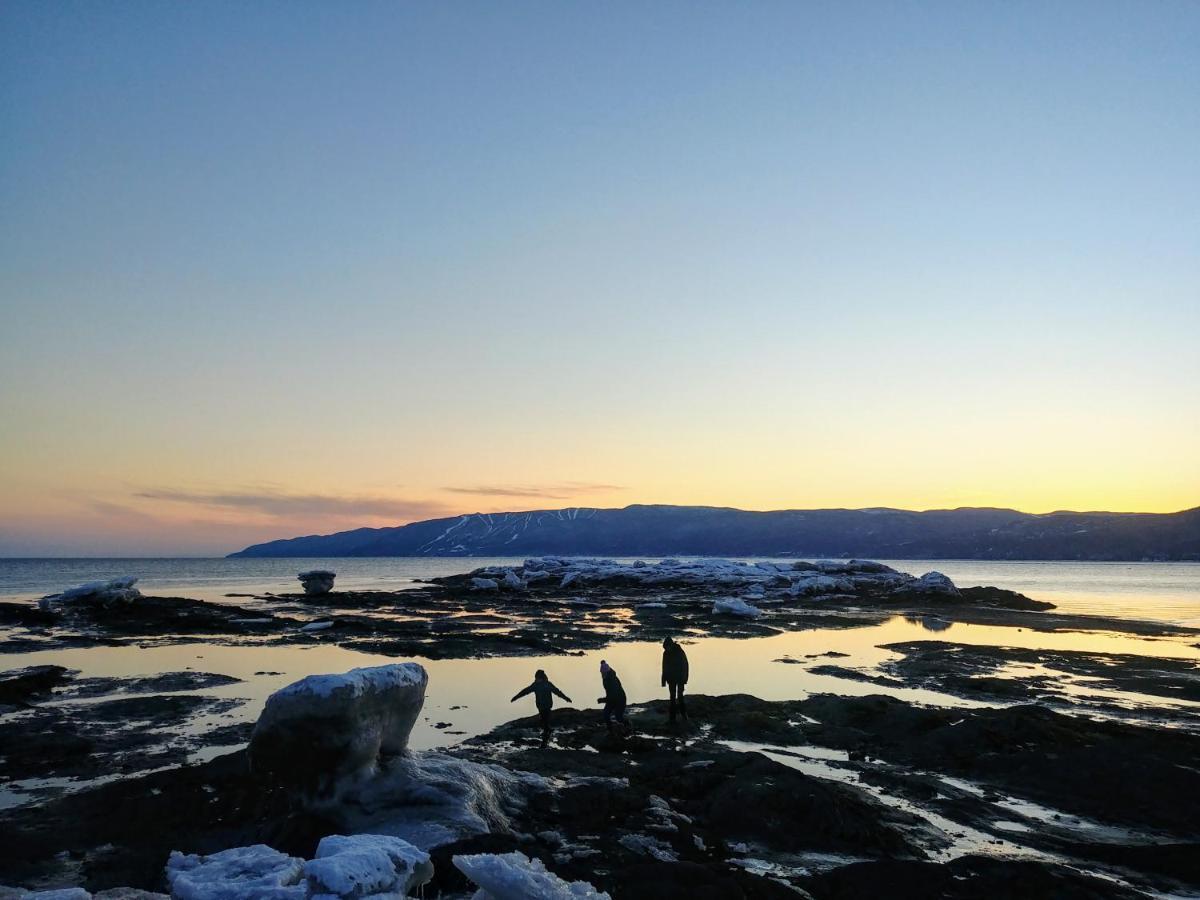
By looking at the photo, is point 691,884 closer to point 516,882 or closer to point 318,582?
point 516,882

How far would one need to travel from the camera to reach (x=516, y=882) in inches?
245

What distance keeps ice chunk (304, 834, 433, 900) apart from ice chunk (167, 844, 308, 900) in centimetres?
22

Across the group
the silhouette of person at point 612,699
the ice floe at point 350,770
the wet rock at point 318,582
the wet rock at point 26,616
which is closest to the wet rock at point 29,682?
the ice floe at point 350,770

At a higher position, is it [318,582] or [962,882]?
[962,882]

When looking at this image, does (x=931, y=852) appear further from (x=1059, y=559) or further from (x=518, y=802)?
(x=1059, y=559)

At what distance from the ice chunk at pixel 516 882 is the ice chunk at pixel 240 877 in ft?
4.86

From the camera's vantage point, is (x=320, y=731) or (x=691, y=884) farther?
(x=320, y=731)

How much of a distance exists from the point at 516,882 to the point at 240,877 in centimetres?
263

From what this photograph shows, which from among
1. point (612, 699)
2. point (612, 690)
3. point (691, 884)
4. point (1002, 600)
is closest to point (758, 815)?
point (691, 884)

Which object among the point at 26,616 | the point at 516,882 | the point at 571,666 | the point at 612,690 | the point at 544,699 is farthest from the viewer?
the point at 26,616

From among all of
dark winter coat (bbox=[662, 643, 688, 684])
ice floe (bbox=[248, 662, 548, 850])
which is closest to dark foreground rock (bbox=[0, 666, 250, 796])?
ice floe (bbox=[248, 662, 548, 850])

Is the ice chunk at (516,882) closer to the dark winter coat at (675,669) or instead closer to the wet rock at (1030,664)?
the dark winter coat at (675,669)

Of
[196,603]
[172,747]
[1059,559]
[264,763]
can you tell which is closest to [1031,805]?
[264,763]

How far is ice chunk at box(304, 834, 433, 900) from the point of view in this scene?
609 cm
